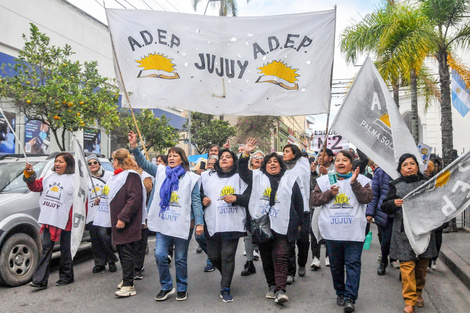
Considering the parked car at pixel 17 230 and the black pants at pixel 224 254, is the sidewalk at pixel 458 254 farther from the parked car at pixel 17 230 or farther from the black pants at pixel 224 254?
the parked car at pixel 17 230

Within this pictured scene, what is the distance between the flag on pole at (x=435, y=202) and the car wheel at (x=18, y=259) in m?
4.81

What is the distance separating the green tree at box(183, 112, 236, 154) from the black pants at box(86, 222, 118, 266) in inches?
880

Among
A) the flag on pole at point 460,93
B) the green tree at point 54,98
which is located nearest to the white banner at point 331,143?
the flag on pole at point 460,93

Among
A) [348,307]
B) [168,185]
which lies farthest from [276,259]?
[168,185]

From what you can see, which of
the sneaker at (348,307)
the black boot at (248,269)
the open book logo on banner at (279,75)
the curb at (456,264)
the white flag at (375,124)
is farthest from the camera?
the black boot at (248,269)

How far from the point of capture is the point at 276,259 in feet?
17.8

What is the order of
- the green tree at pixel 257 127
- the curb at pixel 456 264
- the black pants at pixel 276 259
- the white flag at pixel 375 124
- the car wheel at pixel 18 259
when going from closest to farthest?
1. the black pants at pixel 276 259
2. the white flag at pixel 375 124
3. the car wheel at pixel 18 259
4. the curb at pixel 456 264
5. the green tree at pixel 257 127

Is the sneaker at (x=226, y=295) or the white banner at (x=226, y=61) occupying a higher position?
the white banner at (x=226, y=61)

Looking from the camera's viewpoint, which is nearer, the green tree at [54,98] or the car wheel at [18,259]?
the car wheel at [18,259]

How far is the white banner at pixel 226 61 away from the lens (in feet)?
20.6

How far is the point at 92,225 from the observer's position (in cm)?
712

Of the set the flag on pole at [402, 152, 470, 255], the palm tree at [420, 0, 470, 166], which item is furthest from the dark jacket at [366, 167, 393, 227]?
the palm tree at [420, 0, 470, 166]

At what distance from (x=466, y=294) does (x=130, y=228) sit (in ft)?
14.1

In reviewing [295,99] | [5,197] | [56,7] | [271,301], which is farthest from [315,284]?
[56,7]
